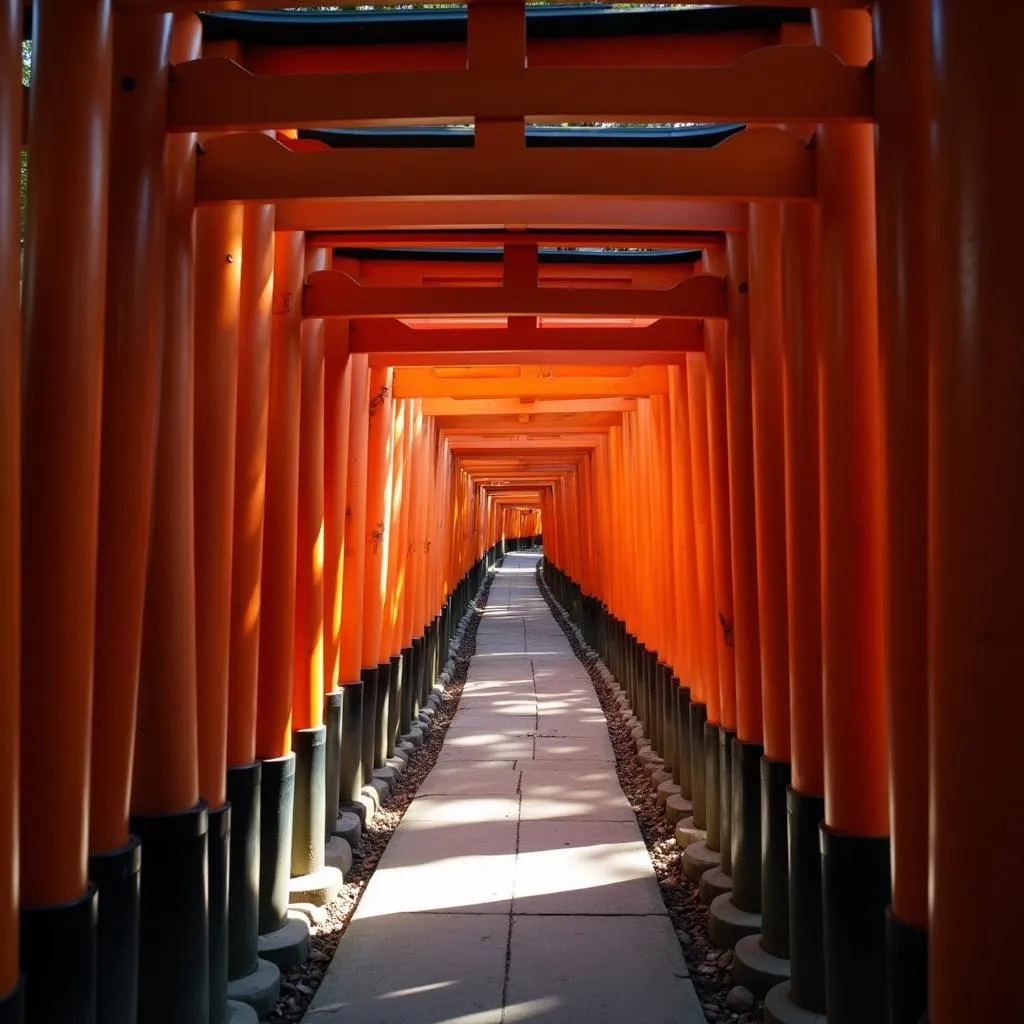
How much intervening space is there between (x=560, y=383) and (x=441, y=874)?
3.95 meters

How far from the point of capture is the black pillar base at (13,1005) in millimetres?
2080

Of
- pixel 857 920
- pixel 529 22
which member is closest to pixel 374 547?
pixel 529 22

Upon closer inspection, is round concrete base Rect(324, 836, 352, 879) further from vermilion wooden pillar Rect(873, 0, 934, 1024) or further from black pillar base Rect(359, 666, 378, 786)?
vermilion wooden pillar Rect(873, 0, 934, 1024)

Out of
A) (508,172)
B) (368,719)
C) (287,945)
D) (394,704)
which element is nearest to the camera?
(508,172)

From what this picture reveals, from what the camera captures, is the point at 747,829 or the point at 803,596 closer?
the point at 803,596

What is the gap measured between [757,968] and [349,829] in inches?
113

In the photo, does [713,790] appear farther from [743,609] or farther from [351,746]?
[351,746]

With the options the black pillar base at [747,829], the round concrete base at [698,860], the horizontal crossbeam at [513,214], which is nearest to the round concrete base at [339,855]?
the round concrete base at [698,860]

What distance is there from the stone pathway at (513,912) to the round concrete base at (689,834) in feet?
0.78

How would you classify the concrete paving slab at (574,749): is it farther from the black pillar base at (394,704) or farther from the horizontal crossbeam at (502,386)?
→ the horizontal crossbeam at (502,386)

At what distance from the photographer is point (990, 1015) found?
1.99 m

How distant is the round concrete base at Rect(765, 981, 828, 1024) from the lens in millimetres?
3570

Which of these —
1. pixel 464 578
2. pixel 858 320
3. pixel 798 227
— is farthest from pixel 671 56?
pixel 464 578

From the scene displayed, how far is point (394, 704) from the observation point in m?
8.88
